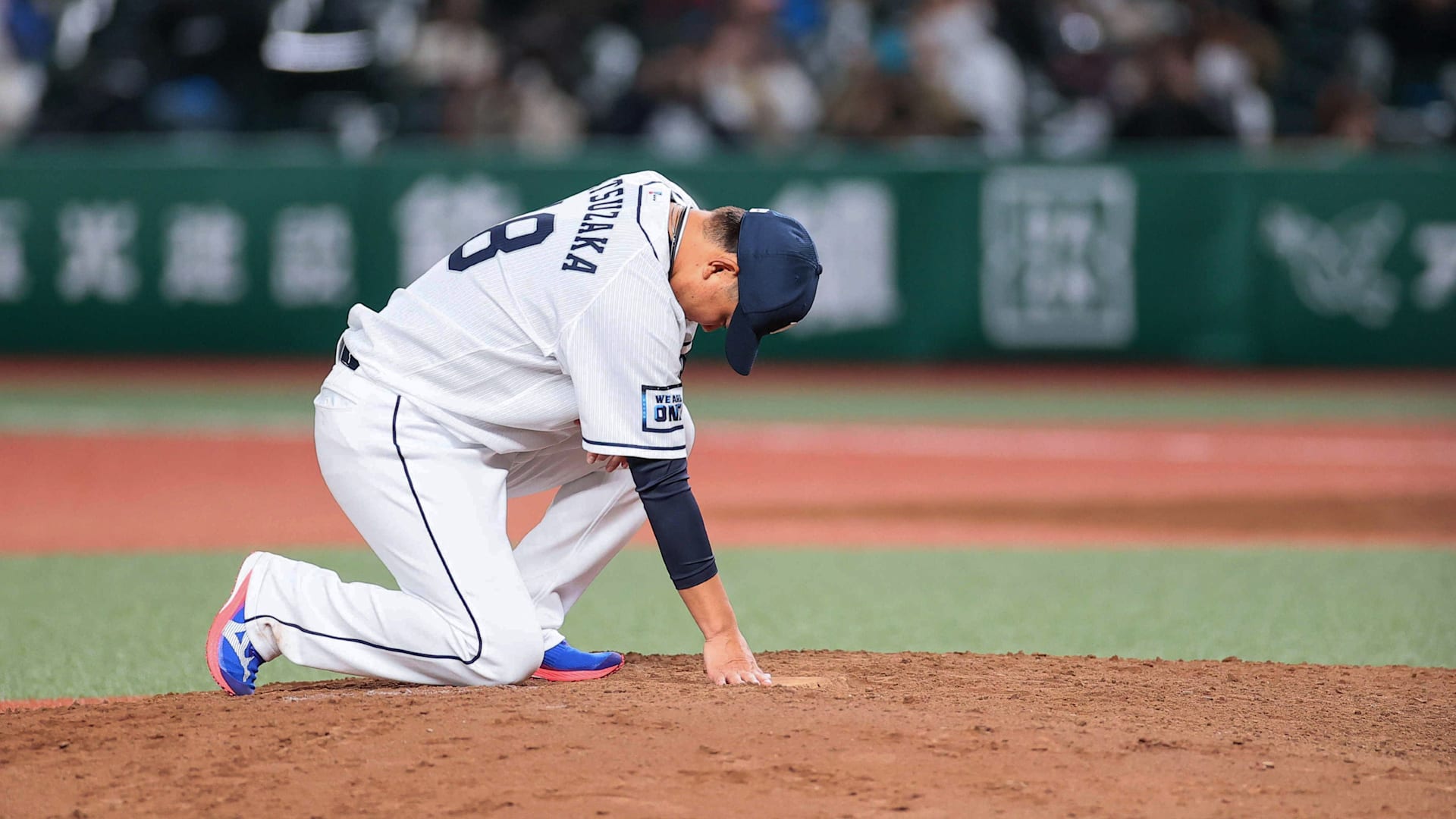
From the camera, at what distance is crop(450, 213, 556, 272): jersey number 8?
3.79 m

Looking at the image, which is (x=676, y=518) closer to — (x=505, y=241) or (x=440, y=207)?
(x=505, y=241)

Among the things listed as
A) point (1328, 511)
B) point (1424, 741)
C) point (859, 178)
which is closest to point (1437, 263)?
point (859, 178)

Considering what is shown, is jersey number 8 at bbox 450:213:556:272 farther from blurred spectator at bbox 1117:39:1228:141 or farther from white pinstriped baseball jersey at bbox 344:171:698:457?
blurred spectator at bbox 1117:39:1228:141

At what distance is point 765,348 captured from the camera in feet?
44.0

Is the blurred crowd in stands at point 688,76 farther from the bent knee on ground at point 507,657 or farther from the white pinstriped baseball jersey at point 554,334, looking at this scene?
the bent knee on ground at point 507,657

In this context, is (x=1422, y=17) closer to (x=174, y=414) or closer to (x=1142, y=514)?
(x=1142, y=514)

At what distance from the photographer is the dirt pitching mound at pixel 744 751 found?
301cm

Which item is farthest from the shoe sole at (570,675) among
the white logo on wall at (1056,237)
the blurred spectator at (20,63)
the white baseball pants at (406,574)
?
the blurred spectator at (20,63)

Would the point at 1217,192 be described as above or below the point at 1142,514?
above

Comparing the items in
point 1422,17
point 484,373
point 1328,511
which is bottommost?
point 1328,511

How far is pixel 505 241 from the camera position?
3857 mm

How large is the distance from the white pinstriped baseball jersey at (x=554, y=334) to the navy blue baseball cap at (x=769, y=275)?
15 centimetres

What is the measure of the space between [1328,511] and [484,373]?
17.0ft

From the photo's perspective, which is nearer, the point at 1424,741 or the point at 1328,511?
the point at 1424,741
